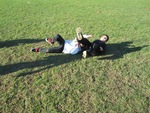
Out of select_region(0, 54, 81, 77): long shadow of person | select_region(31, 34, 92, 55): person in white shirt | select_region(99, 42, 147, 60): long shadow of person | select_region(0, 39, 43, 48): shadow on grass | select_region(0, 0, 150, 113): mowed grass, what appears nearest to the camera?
select_region(0, 0, 150, 113): mowed grass

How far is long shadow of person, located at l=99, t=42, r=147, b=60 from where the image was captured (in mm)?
6868

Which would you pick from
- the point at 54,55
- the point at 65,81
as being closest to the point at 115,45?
the point at 54,55

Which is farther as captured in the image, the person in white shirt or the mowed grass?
the person in white shirt

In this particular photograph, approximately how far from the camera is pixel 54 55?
6566mm

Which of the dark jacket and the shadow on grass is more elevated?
the shadow on grass

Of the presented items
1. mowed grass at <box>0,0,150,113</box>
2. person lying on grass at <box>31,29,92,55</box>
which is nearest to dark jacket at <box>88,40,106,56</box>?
mowed grass at <box>0,0,150,113</box>

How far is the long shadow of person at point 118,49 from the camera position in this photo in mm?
6868

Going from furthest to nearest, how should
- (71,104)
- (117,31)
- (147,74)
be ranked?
(117,31), (147,74), (71,104)

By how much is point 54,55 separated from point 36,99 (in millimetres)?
2160

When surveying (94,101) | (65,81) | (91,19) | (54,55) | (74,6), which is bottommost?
(94,101)

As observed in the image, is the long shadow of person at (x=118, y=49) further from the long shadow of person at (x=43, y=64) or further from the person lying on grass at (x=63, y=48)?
the long shadow of person at (x=43, y=64)

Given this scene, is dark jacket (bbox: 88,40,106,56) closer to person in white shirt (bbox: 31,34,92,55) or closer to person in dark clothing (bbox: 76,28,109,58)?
person in dark clothing (bbox: 76,28,109,58)

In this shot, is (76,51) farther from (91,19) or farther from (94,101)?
(91,19)

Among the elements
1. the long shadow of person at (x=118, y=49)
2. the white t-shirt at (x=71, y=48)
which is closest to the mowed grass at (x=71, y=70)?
the long shadow of person at (x=118, y=49)
